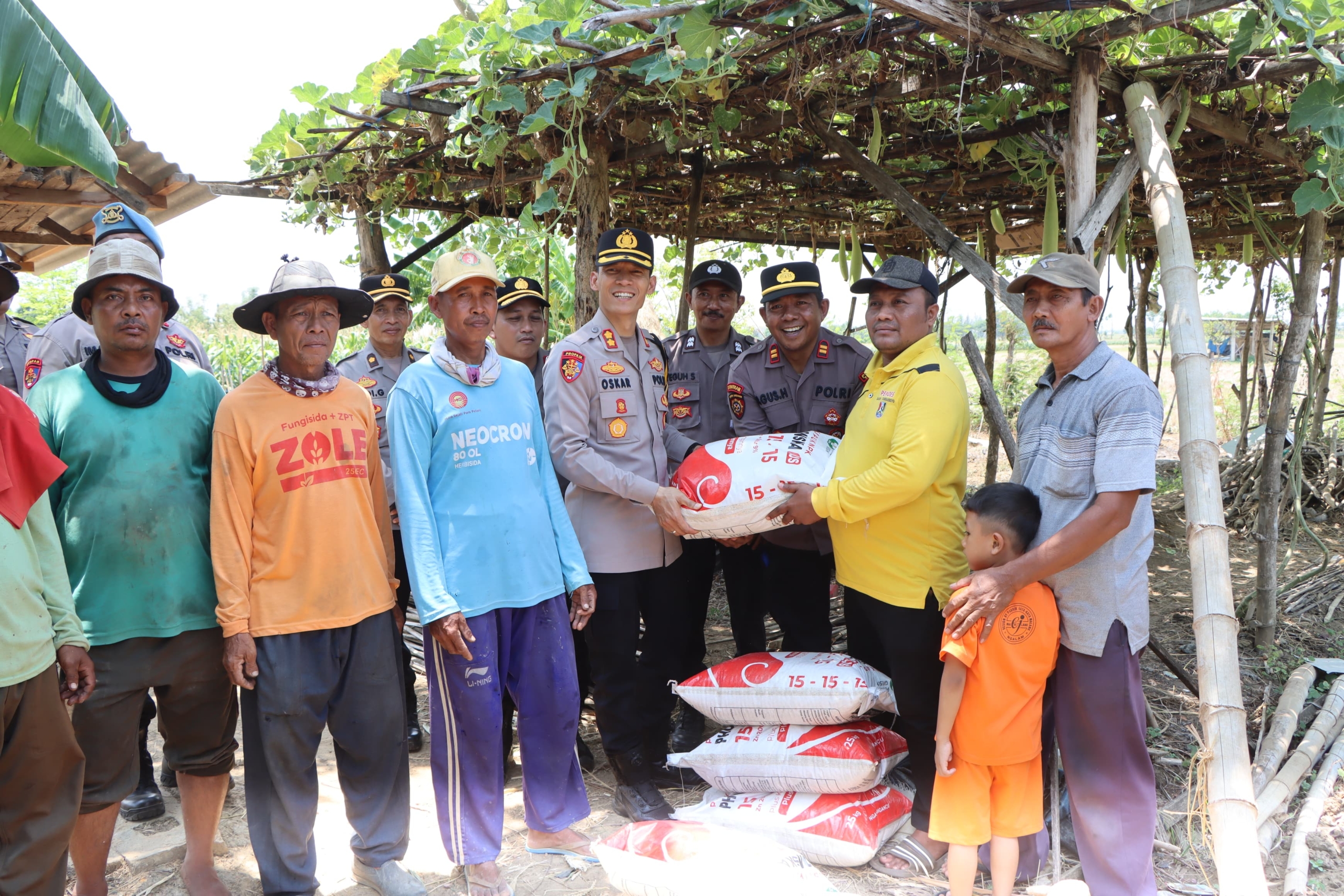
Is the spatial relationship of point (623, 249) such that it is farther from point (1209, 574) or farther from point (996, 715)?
point (1209, 574)

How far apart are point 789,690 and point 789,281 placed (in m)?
1.64

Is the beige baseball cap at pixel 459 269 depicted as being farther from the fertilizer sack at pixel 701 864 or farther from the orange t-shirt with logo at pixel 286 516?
the fertilizer sack at pixel 701 864

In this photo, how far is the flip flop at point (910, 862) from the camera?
2.91 metres

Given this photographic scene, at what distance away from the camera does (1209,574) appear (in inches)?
107

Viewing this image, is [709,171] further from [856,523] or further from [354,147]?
[856,523]

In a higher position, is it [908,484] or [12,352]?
[12,352]

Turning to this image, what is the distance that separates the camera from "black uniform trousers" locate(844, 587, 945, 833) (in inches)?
114

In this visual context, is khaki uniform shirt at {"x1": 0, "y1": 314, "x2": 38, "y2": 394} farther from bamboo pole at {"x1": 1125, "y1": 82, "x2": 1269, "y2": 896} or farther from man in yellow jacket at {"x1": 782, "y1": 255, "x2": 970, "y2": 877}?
bamboo pole at {"x1": 1125, "y1": 82, "x2": 1269, "y2": 896}

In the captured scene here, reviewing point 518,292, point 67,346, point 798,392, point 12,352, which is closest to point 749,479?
point 798,392

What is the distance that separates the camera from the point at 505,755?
144 inches

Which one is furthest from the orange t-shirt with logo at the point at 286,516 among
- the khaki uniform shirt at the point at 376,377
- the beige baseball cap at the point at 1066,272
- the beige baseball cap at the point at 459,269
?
the beige baseball cap at the point at 1066,272

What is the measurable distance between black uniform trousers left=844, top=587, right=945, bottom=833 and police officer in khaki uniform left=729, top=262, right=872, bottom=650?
0.63m

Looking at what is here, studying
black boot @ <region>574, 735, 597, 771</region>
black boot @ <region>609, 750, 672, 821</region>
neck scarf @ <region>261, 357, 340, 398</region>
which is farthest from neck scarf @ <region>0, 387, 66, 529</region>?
black boot @ <region>574, 735, 597, 771</region>

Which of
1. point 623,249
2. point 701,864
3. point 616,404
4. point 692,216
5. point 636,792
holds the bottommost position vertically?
point 636,792
